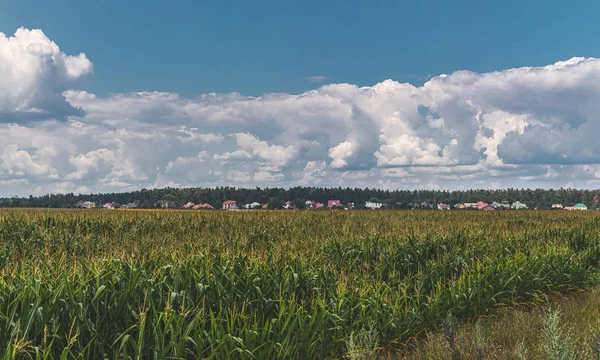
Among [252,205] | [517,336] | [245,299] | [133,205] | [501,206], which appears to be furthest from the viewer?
[501,206]

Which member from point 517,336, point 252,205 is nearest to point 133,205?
point 252,205

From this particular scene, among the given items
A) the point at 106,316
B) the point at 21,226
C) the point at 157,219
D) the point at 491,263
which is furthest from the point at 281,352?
the point at 157,219

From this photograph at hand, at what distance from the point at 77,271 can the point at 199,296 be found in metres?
1.85

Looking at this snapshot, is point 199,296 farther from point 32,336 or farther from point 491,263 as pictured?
point 491,263

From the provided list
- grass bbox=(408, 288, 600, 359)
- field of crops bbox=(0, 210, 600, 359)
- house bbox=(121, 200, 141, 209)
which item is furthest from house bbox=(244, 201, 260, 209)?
grass bbox=(408, 288, 600, 359)

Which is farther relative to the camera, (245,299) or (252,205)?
(252,205)

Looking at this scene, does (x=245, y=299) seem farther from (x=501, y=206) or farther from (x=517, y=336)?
(x=501, y=206)

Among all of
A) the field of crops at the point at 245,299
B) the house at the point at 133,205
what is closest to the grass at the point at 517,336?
the field of crops at the point at 245,299

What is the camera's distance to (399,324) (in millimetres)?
7988

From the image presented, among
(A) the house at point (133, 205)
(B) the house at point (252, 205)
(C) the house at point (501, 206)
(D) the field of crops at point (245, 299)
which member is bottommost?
(C) the house at point (501, 206)

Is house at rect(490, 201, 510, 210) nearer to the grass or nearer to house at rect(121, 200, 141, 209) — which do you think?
house at rect(121, 200, 141, 209)

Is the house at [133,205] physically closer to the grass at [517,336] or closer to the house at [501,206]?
the house at [501,206]

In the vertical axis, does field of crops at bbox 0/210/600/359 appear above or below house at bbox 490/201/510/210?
above

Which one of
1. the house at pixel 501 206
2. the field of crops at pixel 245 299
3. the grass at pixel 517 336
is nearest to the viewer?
the field of crops at pixel 245 299
